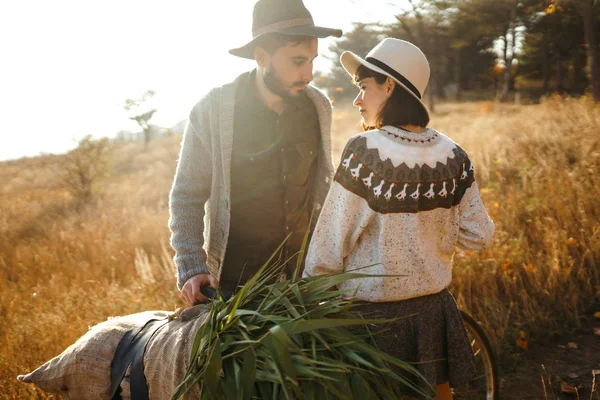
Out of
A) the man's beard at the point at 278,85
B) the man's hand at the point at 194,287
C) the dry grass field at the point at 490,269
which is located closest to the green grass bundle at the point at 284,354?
the man's hand at the point at 194,287

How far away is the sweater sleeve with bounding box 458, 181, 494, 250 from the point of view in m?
2.03

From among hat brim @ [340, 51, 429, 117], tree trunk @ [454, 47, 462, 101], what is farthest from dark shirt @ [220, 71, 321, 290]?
tree trunk @ [454, 47, 462, 101]

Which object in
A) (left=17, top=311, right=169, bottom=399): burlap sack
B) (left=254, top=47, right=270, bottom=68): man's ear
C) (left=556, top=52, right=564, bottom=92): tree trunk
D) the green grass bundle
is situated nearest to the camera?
the green grass bundle

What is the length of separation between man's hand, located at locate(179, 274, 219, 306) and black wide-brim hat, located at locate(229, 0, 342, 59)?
124cm

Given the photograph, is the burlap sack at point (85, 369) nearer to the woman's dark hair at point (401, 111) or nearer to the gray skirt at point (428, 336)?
the gray skirt at point (428, 336)

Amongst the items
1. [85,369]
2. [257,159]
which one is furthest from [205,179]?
[85,369]

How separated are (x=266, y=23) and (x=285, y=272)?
4.54 feet

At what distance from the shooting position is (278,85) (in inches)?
99.3

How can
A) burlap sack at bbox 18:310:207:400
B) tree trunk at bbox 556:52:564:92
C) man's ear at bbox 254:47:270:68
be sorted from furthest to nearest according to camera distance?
tree trunk at bbox 556:52:564:92 < man's ear at bbox 254:47:270:68 < burlap sack at bbox 18:310:207:400

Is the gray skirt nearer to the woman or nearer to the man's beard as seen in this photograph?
the woman

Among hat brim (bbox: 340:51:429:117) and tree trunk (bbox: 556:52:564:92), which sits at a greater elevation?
hat brim (bbox: 340:51:429:117)

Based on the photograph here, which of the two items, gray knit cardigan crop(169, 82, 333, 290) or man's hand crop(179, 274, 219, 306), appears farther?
gray knit cardigan crop(169, 82, 333, 290)

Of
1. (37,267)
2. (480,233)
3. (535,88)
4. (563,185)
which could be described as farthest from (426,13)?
(480,233)

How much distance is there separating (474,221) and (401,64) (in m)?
0.75
